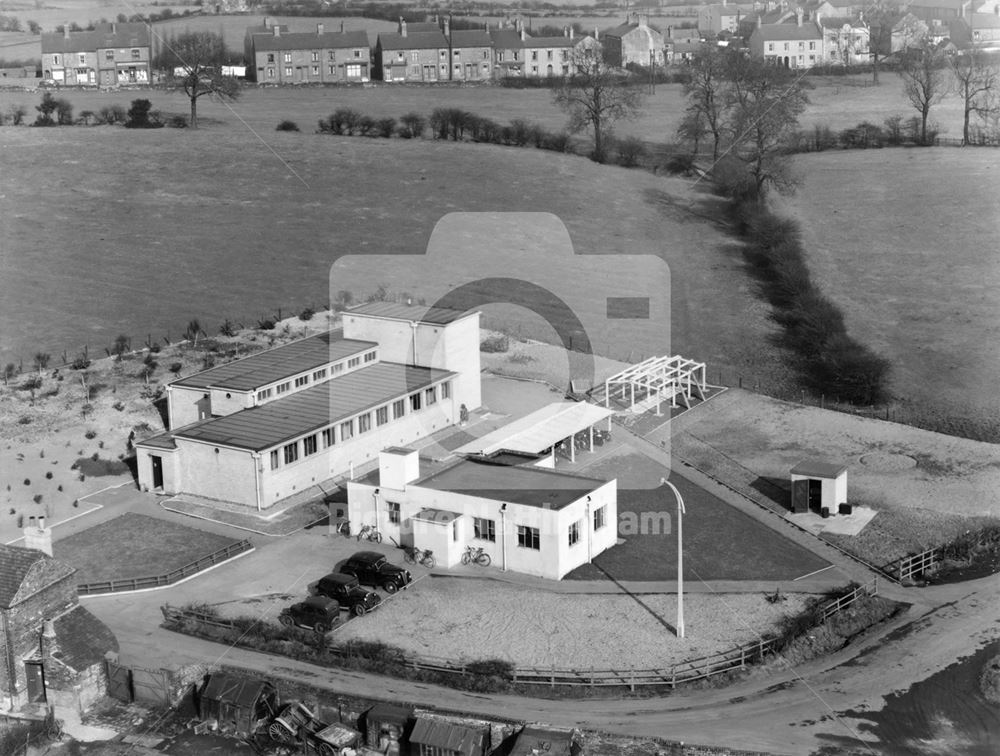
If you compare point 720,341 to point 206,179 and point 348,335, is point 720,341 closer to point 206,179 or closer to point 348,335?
point 348,335

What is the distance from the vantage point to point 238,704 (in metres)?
27.5

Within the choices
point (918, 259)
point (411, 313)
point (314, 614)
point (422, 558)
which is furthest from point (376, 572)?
point (918, 259)

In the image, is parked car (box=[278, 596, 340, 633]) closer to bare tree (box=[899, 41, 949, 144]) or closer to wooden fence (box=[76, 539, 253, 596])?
wooden fence (box=[76, 539, 253, 596])

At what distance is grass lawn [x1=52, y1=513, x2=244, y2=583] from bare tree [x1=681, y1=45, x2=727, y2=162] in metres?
62.4

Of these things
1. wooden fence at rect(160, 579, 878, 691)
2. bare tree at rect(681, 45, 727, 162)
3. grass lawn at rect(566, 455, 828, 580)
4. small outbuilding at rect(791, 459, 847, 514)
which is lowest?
wooden fence at rect(160, 579, 878, 691)

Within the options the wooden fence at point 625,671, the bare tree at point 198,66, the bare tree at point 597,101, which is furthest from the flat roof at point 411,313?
the bare tree at point 198,66

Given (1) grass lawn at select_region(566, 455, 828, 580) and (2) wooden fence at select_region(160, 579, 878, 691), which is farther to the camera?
(1) grass lawn at select_region(566, 455, 828, 580)

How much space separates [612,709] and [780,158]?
2540 inches

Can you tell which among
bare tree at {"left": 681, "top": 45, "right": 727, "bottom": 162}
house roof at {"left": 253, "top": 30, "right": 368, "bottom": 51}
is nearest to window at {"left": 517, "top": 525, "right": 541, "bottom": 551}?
bare tree at {"left": 681, "top": 45, "right": 727, "bottom": 162}

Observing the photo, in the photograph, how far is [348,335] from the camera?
49.6 meters

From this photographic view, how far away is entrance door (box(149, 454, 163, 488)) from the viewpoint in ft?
138

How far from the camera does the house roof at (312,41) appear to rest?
110062 mm

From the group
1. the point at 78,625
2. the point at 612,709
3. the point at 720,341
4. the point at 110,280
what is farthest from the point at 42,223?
the point at 612,709

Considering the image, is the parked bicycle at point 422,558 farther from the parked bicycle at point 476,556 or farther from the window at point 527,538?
the window at point 527,538
